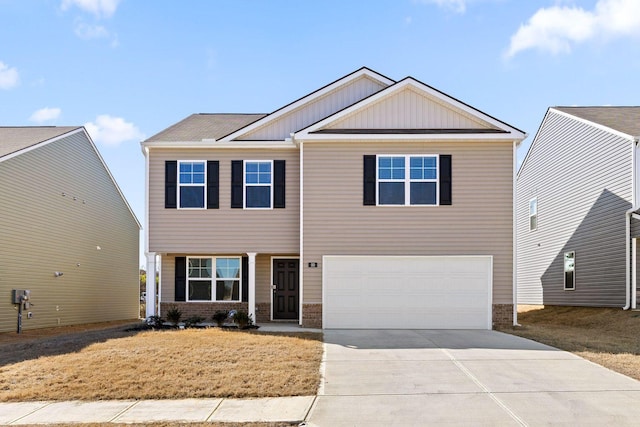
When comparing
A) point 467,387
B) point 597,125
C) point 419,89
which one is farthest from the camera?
point 597,125

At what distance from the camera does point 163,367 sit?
35.7 ft

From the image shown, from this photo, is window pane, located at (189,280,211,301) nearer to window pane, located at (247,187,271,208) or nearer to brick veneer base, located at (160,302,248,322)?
brick veneer base, located at (160,302,248,322)

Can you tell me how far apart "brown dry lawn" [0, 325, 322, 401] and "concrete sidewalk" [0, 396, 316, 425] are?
0.27m

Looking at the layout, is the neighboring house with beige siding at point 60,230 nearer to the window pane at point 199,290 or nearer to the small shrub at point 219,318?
the window pane at point 199,290

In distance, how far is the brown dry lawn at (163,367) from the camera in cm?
962

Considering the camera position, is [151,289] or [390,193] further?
[151,289]

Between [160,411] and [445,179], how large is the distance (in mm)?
10719

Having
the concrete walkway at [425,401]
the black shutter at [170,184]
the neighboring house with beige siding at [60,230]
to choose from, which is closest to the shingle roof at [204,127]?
the black shutter at [170,184]

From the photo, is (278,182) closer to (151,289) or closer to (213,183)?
(213,183)

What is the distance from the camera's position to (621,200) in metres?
19.9

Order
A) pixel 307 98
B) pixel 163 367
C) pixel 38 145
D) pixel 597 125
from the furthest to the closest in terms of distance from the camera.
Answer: pixel 597 125 → pixel 38 145 → pixel 307 98 → pixel 163 367

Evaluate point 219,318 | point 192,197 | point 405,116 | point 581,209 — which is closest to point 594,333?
point 405,116

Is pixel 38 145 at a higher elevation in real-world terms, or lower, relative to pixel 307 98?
lower

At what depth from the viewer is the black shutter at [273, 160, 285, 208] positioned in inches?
Result: 704
